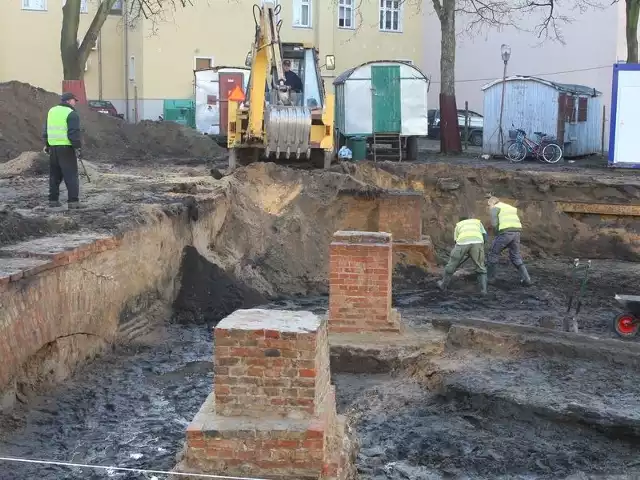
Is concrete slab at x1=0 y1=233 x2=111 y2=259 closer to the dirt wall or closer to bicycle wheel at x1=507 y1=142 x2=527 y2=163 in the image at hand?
the dirt wall

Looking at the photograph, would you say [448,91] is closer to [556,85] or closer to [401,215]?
[556,85]

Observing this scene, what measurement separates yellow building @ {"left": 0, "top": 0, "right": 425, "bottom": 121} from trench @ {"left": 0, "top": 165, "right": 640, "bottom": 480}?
846 inches

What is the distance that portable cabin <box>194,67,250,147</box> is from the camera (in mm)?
28891

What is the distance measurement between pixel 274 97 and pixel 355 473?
1121 cm

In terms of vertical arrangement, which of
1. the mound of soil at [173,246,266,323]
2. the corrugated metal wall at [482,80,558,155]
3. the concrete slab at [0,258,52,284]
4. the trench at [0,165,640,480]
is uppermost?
the corrugated metal wall at [482,80,558,155]

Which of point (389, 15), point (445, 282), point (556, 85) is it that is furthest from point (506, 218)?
point (389, 15)

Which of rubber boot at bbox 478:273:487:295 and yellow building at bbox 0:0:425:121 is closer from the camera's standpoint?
rubber boot at bbox 478:273:487:295

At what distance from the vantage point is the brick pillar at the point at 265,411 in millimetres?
4465

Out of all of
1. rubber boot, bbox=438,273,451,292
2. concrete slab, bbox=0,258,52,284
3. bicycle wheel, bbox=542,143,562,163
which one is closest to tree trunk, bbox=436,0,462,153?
bicycle wheel, bbox=542,143,562,163

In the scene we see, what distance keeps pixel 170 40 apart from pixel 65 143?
953 inches

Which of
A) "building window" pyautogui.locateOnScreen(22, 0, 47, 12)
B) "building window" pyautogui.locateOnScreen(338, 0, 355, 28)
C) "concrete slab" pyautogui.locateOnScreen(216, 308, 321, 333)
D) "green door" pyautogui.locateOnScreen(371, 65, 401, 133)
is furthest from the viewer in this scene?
"building window" pyautogui.locateOnScreen(338, 0, 355, 28)

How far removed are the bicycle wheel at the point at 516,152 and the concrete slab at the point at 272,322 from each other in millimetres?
18322

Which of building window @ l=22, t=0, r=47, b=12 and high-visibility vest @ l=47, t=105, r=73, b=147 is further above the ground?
building window @ l=22, t=0, r=47, b=12

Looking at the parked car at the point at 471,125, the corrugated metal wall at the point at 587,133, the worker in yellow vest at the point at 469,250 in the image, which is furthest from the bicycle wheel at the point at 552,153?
the worker in yellow vest at the point at 469,250
